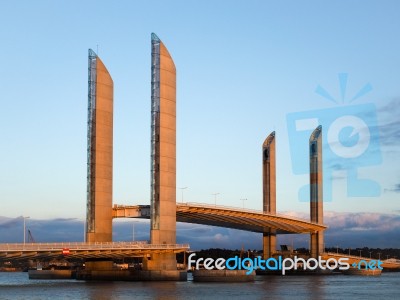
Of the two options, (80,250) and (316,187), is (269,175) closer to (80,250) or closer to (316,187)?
(316,187)

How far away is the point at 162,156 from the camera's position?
337 ft

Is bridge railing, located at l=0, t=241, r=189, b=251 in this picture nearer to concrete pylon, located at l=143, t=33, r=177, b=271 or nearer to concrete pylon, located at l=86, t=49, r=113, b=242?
concrete pylon, located at l=143, t=33, r=177, b=271

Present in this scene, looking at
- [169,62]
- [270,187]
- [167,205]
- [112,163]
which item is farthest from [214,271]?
[270,187]

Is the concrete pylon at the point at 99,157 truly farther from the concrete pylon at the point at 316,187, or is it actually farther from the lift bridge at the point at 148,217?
the concrete pylon at the point at 316,187

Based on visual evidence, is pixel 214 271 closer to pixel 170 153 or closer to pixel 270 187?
pixel 170 153

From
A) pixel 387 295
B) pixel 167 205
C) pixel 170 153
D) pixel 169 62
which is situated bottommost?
pixel 387 295

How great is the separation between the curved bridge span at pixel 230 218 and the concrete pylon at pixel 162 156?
30.9 feet

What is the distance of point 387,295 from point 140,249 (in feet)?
99.3

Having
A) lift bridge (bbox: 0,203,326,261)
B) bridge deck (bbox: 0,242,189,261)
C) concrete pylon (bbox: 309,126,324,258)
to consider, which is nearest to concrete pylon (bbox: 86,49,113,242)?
lift bridge (bbox: 0,203,326,261)

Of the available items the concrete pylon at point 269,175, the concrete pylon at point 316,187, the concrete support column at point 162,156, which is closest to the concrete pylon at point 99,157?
the concrete support column at point 162,156

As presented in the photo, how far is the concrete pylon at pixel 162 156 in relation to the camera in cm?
10256

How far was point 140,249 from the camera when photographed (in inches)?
3890

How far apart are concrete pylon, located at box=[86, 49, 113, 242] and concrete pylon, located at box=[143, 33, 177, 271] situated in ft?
30.8

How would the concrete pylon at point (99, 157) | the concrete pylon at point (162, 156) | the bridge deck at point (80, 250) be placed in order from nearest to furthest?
the bridge deck at point (80, 250), the concrete pylon at point (162, 156), the concrete pylon at point (99, 157)
